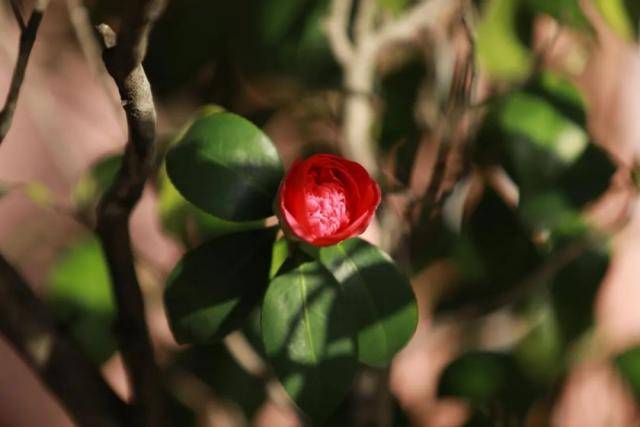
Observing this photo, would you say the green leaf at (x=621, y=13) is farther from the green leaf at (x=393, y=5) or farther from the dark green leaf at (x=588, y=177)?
the green leaf at (x=393, y=5)

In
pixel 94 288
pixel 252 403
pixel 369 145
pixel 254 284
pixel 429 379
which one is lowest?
pixel 429 379

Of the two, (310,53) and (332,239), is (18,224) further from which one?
(332,239)

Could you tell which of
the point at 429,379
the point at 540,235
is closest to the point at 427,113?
the point at 540,235

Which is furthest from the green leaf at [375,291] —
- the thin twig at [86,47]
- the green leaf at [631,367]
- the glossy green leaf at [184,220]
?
the green leaf at [631,367]

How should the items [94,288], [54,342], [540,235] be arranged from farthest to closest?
1. [94,288]
2. [540,235]
3. [54,342]

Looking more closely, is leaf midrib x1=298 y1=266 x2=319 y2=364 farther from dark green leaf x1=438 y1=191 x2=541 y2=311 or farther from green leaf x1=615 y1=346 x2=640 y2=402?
green leaf x1=615 y1=346 x2=640 y2=402

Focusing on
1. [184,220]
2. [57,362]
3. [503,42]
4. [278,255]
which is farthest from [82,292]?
[503,42]
